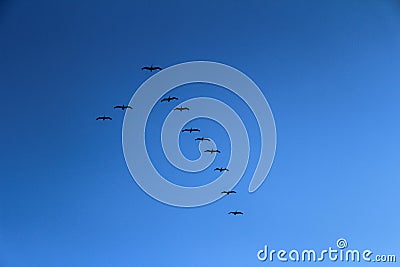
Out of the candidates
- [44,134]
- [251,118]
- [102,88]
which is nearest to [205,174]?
[251,118]

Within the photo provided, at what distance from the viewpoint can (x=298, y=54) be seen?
2.66 meters

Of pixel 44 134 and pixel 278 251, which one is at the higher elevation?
pixel 44 134

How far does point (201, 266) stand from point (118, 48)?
1411mm

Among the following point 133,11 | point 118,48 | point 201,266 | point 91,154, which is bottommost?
point 201,266

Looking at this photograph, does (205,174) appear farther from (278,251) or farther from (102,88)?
(102,88)

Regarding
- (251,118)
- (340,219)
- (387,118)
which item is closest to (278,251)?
(340,219)

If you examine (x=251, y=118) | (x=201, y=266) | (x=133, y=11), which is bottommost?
(x=201, y=266)

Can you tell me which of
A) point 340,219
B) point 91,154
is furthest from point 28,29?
point 340,219

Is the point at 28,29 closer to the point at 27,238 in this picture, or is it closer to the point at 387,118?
the point at 27,238

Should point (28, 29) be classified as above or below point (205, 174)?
above

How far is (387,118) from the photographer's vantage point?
2.62 m

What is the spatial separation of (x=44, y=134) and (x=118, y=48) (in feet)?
2.30

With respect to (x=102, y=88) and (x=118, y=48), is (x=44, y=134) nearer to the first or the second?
(x=102, y=88)

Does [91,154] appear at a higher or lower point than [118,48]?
lower
